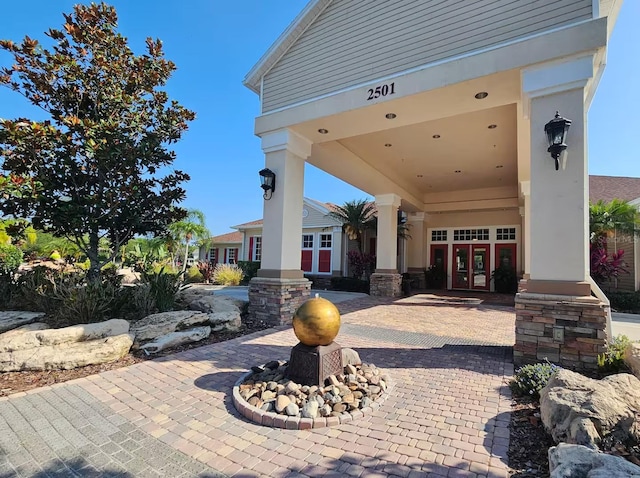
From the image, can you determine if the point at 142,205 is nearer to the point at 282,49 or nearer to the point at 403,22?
the point at 282,49

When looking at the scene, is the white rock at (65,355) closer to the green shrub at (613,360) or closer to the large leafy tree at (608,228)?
the green shrub at (613,360)

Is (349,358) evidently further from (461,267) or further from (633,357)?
(461,267)

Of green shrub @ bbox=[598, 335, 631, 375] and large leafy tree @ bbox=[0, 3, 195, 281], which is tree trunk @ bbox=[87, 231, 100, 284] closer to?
large leafy tree @ bbox=[0, 3, 195, 281]

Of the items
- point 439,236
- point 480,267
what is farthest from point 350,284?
point 480,267

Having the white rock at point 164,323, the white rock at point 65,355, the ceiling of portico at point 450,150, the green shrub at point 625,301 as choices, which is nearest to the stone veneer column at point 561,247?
the ceiling of portico at point 450,150

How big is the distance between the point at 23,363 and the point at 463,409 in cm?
508

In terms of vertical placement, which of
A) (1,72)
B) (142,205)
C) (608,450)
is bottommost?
(608,450)

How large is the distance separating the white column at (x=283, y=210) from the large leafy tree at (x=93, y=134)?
199 cm

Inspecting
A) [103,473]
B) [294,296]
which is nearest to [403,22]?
[294,296]

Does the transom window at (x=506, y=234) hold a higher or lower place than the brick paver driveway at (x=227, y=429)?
higher

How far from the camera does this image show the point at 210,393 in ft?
11.6

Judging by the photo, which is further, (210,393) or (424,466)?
(210,393)

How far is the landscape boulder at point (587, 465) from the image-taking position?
1693 mm

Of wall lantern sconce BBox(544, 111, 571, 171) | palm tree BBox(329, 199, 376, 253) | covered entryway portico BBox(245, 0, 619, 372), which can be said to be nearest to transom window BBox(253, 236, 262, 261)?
palm tree BBox(329, 199, 376, 253)
